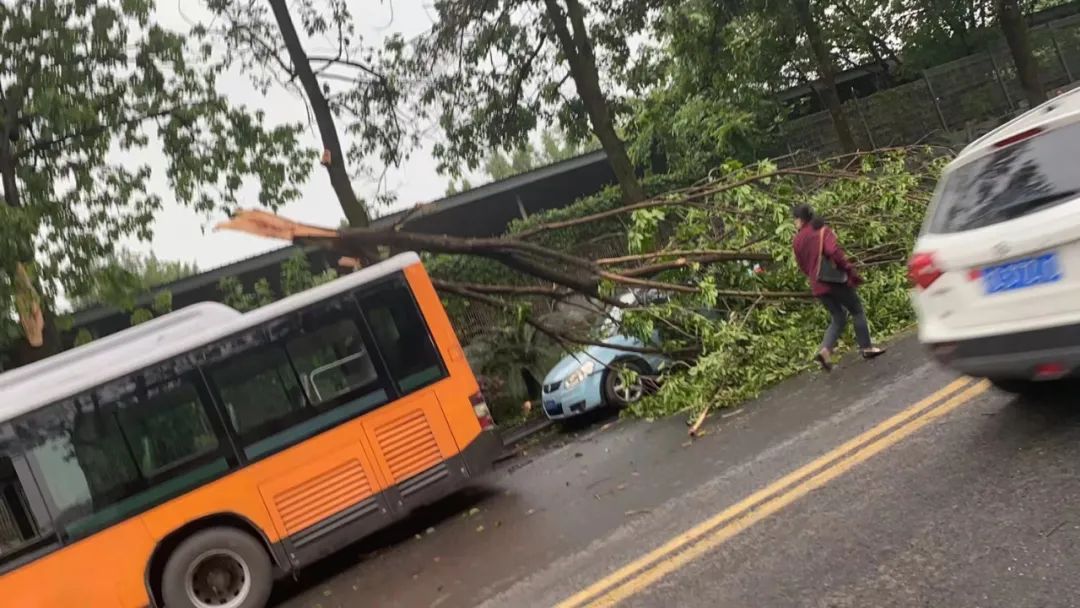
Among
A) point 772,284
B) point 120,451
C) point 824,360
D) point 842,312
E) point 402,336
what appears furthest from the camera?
point 772,284

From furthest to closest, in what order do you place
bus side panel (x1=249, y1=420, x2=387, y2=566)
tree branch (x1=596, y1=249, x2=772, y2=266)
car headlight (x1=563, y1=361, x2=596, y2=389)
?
1. car headlight (x1=563, y1=361, x2=596, y2=389)
2. tree branch (x1=596, y1=249, x2=772, y2=266)
3. bus side panel (x1=249, y1=420, x2=387, y2=566)

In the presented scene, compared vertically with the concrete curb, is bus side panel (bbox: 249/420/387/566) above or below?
above

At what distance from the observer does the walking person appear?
8516mm

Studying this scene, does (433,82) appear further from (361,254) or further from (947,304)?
(947,304)

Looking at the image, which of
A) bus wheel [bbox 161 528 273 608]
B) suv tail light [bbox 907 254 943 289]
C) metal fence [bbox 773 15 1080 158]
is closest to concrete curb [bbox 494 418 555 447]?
bus wheel [bbox 161 528 273 608]

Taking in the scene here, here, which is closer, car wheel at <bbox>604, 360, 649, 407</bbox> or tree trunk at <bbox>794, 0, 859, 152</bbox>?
car wheel at <bbox>604, 360, 649, 407</bbox>

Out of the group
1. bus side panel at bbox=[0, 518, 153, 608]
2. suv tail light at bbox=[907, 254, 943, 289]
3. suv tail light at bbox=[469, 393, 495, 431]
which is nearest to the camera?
suv tail light at bbox=[907, 254, 943, 289]

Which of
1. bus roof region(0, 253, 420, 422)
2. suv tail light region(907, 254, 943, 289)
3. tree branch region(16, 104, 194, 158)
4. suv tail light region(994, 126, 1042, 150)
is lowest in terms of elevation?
suv tail light region(907, 254, 943, 289)

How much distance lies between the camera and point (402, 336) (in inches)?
318

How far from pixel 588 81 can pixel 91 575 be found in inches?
553

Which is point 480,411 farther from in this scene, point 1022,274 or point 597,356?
point 1022,274

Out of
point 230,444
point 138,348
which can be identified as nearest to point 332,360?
point 230,444

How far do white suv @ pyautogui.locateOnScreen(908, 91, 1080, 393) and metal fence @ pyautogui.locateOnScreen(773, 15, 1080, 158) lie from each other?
18.8 m

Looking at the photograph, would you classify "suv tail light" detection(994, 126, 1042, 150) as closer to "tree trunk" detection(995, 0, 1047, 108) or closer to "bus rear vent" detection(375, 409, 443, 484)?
"bus rear vent" detection(375, 409, 443, 484)
